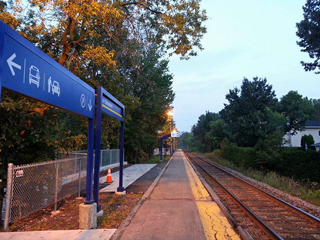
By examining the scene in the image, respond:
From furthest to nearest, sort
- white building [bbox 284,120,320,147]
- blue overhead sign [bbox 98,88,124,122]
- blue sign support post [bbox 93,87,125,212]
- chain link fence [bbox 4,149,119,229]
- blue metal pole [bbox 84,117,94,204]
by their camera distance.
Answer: white building [bbox 284,120,320,147]
blue overhead sign [bbox 98,88,124,122]
blue sign support post [bbox 93,87,125,212]
blue metal pole [bbox 84,117,94,204]
chain link fence [bbox 4,149,119,229]

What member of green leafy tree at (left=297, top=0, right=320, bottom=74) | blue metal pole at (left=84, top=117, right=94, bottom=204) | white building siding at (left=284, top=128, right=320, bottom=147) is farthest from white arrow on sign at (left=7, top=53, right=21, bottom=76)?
white building siding at (left=284, top=128, right=320, bottom=147)

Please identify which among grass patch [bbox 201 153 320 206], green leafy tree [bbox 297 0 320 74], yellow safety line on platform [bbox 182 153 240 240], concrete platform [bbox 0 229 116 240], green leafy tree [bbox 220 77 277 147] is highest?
green leafy tree [bbox 297 0 320 74]

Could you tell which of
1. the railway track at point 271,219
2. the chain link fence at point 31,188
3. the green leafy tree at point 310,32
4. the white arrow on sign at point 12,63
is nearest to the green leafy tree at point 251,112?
the green leafy tree at point 310,32

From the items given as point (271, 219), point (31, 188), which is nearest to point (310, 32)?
point (271, 219)

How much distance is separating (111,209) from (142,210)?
925mm

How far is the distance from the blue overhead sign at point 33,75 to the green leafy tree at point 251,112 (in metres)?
35.8

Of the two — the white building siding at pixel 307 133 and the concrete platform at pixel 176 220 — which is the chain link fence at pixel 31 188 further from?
the white building siding at pixel 307 133

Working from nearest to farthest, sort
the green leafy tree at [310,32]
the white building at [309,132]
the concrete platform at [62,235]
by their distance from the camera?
1. the concrete platform at [62,235]
2. the green leafy tree at [310,32]
3. the white building at [309,132]

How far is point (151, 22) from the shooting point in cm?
1178

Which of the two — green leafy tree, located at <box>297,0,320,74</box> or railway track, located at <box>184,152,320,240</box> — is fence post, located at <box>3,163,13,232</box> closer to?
railway track, located at <box>184,152,320,240</box>

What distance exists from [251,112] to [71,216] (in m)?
36.2

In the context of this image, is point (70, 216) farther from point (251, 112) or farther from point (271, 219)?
point (251, 112)

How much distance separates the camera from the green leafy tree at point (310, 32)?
23.3 meters

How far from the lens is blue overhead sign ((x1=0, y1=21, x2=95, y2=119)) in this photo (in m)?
3.01
